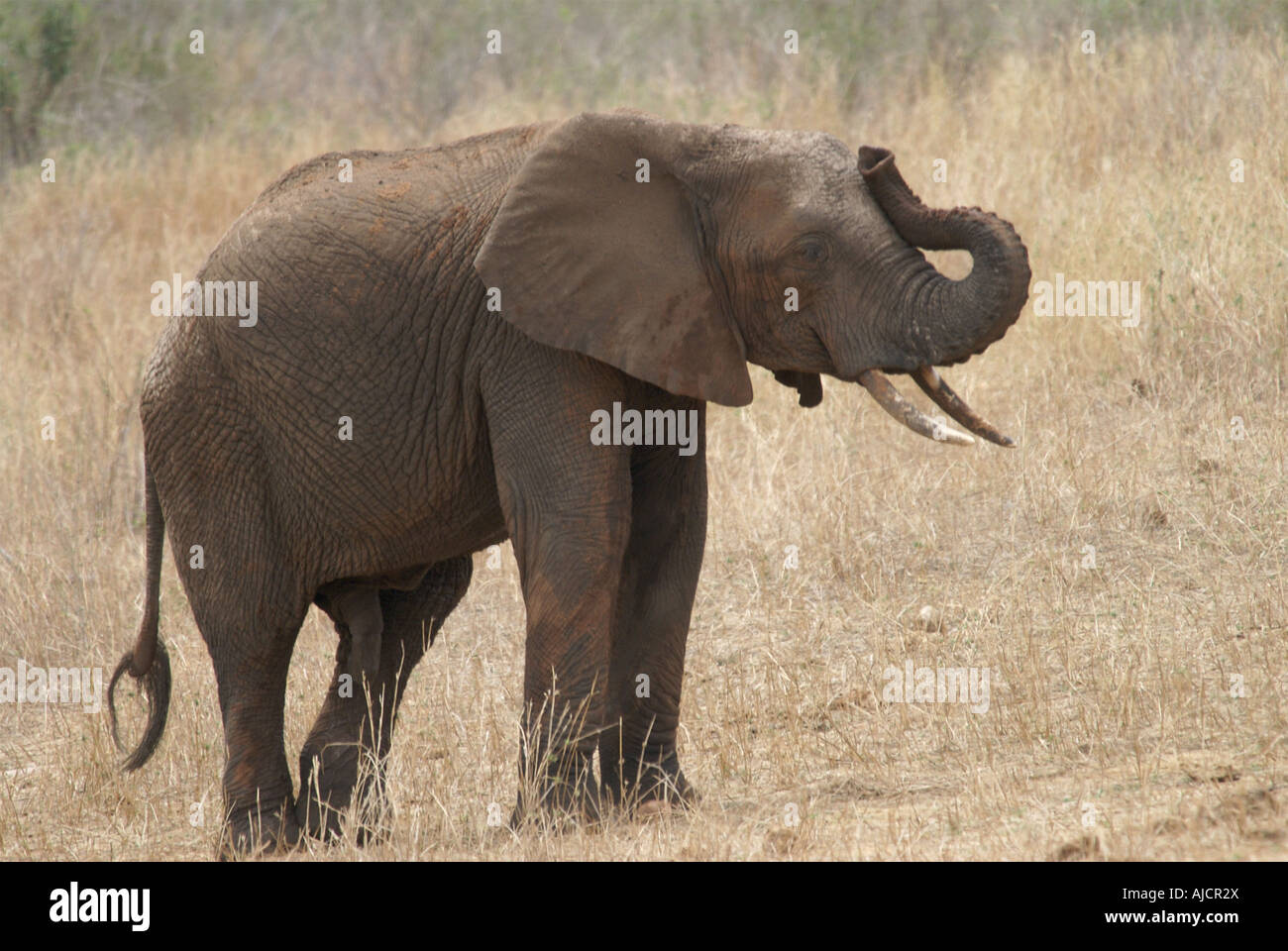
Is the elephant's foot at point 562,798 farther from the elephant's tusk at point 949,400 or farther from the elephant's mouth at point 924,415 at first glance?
the elephant's tusk at point 949,400

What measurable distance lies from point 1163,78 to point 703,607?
20.7 ft

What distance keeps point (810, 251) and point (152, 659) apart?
319cm

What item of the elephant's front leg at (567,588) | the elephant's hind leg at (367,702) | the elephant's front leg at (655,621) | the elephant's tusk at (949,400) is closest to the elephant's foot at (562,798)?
the elephant's front leg at (567,588)

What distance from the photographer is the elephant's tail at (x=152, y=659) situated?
6629 millimetres

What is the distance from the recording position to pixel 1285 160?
10.8 meters

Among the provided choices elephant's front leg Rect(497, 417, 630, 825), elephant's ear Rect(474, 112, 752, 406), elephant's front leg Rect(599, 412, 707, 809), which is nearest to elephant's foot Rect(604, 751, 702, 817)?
elephant's front leg Rect(599, 412, 707, 809)

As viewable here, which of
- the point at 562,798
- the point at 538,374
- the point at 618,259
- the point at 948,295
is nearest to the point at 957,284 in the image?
the point at 948,295

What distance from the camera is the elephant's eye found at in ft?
18.0

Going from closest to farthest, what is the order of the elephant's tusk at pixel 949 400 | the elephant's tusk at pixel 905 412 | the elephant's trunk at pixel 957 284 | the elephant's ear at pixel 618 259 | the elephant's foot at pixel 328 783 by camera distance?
1. the elephant's trunk at pixel 957 284
2. the elephant's tusk at pixel 905 412
3. the elephant's tusk at pixel 949 400
4. the elephant's ear at pixel 618 259
5. the elephant's foot at pixel 328 783

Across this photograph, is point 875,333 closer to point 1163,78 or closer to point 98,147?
point 1163,78

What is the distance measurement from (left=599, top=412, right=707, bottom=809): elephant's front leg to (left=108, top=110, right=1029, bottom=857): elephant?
0.4 inches

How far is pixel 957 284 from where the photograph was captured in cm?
525

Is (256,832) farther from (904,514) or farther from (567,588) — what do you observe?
(904,514)

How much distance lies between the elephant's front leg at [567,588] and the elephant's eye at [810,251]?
880 millimetres
